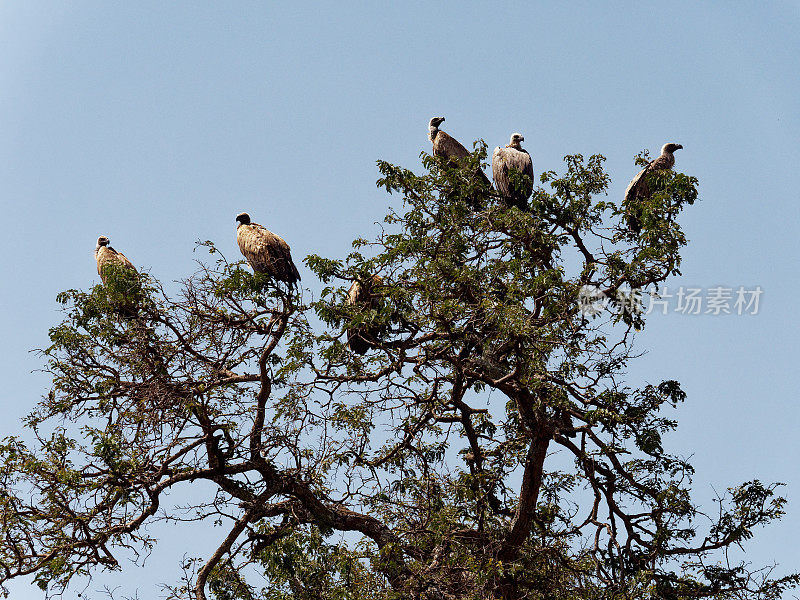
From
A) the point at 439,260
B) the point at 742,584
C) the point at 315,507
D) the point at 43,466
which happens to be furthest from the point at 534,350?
the point at 43,466

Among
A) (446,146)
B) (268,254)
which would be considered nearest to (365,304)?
(268,254)

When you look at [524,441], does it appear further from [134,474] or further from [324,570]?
[134,474]

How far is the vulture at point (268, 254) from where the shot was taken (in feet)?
32.9

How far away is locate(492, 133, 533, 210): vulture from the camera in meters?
10.6

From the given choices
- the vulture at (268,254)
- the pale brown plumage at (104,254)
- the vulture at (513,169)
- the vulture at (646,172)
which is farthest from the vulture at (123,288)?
the vulture at (646,172)

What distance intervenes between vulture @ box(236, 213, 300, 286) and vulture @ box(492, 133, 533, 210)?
2533 millimetres

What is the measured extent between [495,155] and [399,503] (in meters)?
5.07

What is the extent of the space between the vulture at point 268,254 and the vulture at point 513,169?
8.31 ft

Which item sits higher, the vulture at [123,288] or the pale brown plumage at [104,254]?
the pale brown plumage at [104,254]

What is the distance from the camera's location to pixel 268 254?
1011 cm

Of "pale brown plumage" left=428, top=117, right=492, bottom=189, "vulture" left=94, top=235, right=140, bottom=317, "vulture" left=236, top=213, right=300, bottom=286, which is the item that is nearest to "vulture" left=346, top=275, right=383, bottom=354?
"vulture" left=236, top=213, right=300, bottom=286

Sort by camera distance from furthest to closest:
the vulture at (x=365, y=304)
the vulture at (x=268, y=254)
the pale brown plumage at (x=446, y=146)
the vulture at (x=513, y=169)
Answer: the pale brown plumage at (x=446, y=146)
the vulture at (x=513, y=169)
the vulture at (x=268, y=254)
the vulture at (x=365, y=304)

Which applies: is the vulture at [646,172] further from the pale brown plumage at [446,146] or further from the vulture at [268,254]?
the vulture at [268,254]

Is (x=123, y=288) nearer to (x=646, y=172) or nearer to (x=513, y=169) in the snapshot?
(x=513, y=169)
